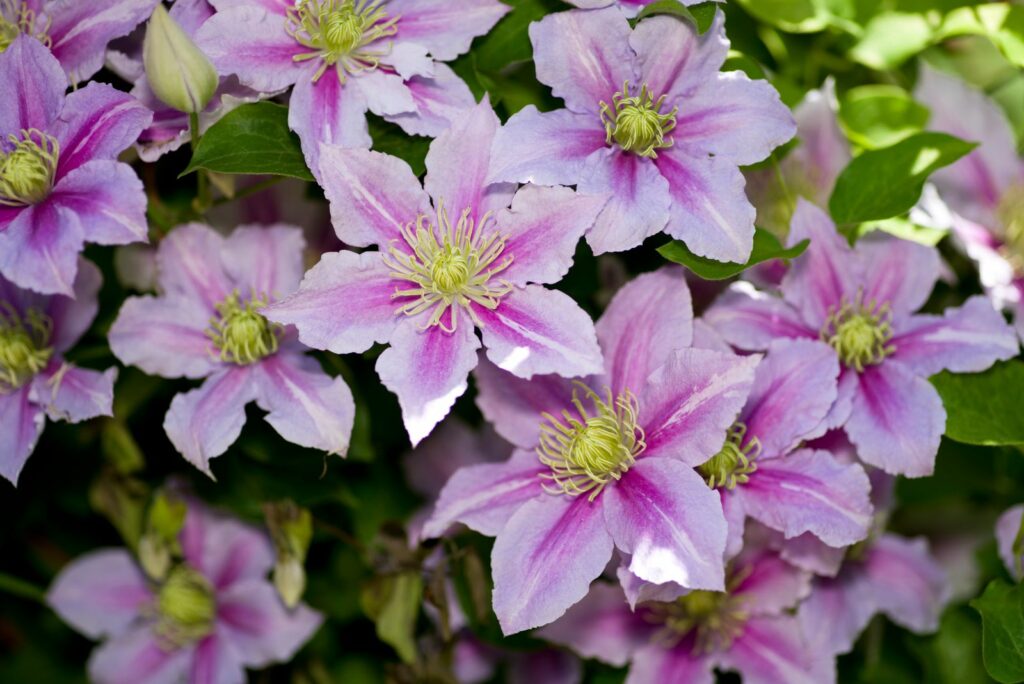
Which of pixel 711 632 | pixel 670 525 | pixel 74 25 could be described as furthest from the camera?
pixel 711 632

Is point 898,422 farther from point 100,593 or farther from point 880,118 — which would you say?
point 100,593

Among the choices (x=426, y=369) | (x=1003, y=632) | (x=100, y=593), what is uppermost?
(x=426, y=369)

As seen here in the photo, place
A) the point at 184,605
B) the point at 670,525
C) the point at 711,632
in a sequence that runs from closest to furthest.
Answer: the point at 670,525
the point at 711,632
the point at 184,605

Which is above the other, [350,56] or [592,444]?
[350,56]

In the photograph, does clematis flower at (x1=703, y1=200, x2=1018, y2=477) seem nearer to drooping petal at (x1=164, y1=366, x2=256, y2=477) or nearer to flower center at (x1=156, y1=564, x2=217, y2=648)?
drooping petal at (x1=164, y1=366, x2=256, y2=477)

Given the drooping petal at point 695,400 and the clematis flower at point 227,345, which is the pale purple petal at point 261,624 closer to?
the clematis flower at point 227,345

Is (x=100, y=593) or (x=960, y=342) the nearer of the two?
(x=960, y=342)

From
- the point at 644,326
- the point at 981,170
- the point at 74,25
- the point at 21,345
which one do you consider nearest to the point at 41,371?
the point at 21,345

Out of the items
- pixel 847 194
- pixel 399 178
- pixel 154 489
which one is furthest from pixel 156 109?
pixel 847 194
